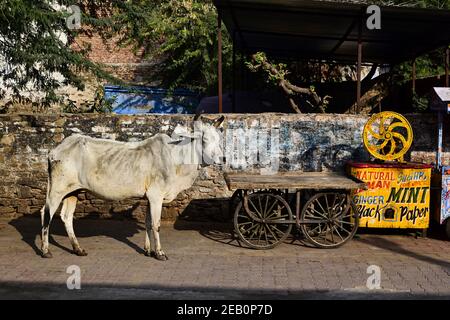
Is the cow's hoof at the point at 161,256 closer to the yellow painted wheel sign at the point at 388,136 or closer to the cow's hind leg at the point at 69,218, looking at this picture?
the cow's hind leg at the point at 69,218

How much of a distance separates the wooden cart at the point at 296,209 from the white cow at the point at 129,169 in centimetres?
69

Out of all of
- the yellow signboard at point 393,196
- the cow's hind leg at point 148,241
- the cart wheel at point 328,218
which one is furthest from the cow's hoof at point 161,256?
the yellow signboard at point 393,196

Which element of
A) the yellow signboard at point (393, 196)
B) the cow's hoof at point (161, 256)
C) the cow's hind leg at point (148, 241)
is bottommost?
the cow's hoof at point (161, 256)

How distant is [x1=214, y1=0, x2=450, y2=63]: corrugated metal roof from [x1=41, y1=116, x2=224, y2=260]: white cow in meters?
3.12

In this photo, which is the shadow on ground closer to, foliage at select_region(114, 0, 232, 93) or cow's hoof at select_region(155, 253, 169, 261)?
cow's hoof at select_region(155, 253, 169, 261)

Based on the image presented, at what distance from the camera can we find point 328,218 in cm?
810

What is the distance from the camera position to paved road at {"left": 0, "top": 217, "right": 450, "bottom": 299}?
20.0 ft

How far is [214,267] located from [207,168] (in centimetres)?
308

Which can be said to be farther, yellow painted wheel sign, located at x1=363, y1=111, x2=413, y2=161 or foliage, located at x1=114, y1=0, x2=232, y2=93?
foliage, located at x1=114, y1=0, x2=232, y2=93

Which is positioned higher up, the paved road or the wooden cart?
the wooden cart

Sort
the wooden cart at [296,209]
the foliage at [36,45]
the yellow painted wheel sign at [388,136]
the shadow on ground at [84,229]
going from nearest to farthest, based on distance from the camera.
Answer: the wooden cart at [296,209]
the yellow painted wheel sign at [388,136]
the shadow on ground at [84,229]
the foliage at [36,45]

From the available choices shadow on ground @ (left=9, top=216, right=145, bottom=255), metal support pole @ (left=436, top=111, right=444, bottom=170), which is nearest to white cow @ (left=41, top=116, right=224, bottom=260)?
shadow on ground @ (left=9, top=216, right=145, bottom=255)

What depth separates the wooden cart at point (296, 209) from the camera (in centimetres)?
783


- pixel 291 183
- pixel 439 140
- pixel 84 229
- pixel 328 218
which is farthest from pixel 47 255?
pixel 439 140
